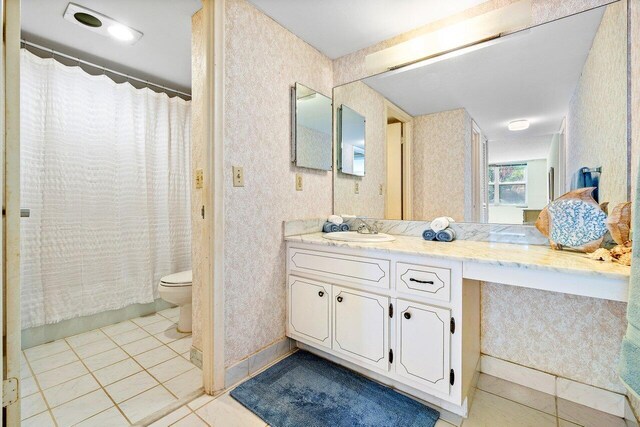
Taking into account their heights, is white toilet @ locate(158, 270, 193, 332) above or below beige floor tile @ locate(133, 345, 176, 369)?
above

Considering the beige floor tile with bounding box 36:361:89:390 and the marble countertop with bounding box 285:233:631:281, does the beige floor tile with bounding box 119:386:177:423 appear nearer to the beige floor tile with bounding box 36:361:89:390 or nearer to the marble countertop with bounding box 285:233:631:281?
the beige floor tile with bounding box 36:361:89:390

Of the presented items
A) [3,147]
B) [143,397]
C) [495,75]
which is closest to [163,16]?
[3,147]

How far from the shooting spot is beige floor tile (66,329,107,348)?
A: 206 centimetres

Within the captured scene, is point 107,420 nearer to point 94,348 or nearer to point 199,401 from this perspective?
point 199,401

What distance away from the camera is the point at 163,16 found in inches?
69.7

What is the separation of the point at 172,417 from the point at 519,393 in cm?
172

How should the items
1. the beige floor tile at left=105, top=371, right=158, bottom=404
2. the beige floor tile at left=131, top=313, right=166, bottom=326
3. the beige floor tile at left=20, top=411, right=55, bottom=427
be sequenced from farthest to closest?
the beige floor tile at left=131, top=313, right=166, bottom=326, the beige floor tile at left=105, top=371, right=158, bottom=404, the beige floor tile at left=20, top=411, right=55, bottom=427

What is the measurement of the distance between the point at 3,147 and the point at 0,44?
0.33 meters

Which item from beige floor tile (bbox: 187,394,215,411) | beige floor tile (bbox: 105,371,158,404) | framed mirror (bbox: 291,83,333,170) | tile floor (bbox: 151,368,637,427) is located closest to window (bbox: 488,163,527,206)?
tile floor (bbox: 151,368,637,427)

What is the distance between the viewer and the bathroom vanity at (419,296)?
1095mm

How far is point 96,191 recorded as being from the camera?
2.26 m

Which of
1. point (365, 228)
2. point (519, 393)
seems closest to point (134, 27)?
point (365, 228)

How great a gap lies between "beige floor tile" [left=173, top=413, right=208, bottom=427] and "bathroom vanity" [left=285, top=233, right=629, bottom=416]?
0.68 metres

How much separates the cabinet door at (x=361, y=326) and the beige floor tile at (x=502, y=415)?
0.44 m
